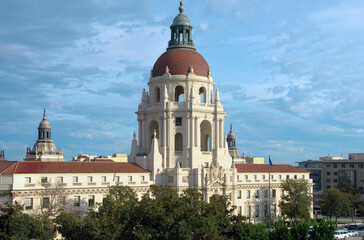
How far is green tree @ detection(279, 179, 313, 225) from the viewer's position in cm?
10000

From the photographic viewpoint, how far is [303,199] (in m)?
101

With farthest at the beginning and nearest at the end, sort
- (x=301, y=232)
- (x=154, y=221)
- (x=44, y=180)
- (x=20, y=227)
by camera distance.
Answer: (x=44, y=180) < (x=301, y=232) < (x=20, y=227) < (x=154, y=221)

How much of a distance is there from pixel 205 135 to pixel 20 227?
5288cm

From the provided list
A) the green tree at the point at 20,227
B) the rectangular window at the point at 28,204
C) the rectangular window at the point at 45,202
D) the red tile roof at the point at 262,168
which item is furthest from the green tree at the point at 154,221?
the red tile roof at the point at 262,168

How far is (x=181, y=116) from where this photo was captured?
3834 inches

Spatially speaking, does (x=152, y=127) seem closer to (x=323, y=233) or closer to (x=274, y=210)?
(x=274, y=210)

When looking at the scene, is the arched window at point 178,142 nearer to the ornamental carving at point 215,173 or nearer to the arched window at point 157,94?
the arched window at point 157,94

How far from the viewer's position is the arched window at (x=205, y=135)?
10275 cm

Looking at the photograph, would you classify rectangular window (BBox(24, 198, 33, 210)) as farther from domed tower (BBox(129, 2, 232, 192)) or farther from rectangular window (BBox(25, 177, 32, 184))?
domed tower (BBox(129, 2, 232, 192))

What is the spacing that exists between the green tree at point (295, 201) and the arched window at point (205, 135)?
17268 mm

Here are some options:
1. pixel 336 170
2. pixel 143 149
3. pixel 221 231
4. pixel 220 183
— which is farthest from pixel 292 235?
pixel 336 170

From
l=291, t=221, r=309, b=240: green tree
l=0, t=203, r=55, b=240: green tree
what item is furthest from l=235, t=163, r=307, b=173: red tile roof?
l=0, t=203, r=55, b=240: green tree

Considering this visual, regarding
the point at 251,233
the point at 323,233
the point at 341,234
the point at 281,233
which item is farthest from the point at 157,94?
the point at 323,233

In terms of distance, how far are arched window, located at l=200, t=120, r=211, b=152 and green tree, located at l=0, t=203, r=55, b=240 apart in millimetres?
47851
